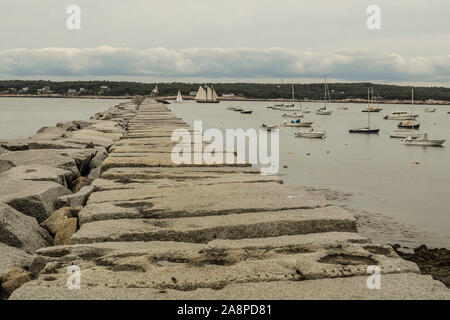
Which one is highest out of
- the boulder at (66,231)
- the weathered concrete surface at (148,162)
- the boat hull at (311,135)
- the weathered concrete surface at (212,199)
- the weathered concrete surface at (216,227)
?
the weathered concrete surface at (148,162)

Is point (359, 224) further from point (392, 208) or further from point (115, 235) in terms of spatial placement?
point (115, 235)

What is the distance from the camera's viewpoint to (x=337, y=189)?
548 inches

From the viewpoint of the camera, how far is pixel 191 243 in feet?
10.1

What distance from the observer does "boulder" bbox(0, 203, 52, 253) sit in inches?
144

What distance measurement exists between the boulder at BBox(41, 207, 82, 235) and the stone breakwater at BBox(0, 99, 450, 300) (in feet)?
0.04

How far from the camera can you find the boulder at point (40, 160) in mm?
6484

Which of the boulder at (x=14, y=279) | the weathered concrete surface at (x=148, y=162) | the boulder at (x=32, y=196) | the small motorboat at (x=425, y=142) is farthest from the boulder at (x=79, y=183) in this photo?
the small motorboat at (x=425, y=142)

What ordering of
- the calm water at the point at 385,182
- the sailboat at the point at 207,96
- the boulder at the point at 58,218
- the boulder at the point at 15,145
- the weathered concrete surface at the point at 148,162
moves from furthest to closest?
the sailboat at the point at 207,96
the calm water at the point at 385,182
the boulder at the point at 15,145
the weathered concrete surface at the point at 148,162
the boulder at the point at 58,218

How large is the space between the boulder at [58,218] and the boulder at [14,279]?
1170mm

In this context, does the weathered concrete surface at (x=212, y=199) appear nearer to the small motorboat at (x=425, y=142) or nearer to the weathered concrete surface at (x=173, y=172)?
the weathered concrete surface at (x=173, y=172)

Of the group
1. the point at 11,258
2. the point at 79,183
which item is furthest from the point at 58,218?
the point at 79,183

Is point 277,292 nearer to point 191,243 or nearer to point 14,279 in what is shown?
point 191,243

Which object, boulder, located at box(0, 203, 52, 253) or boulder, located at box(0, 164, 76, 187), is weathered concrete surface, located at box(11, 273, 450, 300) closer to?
boulder, located at box(0, 203, 52, 253)

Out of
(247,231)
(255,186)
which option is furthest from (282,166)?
(247,231)
